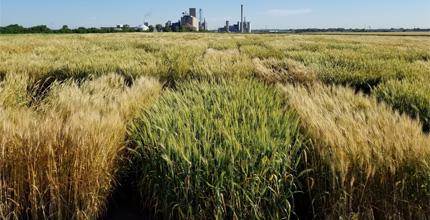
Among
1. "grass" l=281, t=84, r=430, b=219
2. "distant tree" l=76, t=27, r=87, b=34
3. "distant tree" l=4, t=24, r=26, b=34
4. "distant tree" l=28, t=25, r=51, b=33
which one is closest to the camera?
"grass" l=281, t=84, r=430, b=219

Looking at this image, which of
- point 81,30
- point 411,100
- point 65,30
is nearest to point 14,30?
point 65,30

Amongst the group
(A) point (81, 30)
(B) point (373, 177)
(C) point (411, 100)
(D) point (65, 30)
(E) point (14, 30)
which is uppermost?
(A) point (81, 30)

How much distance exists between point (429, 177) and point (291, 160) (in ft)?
1.77

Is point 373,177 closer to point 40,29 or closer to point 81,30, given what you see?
point 81,30

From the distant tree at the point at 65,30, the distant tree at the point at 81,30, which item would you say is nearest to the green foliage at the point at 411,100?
the distant tree at the point at 65,30

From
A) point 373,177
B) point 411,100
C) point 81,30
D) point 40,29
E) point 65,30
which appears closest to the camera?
point 373,177

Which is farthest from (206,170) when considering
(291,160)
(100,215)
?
(100,215)

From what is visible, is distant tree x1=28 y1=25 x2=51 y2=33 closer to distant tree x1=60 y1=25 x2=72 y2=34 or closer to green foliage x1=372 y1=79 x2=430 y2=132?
distant tree x1=60 y1=25 x2=72 y2=34

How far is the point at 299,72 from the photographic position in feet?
12.3

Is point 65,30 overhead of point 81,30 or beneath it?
beneath

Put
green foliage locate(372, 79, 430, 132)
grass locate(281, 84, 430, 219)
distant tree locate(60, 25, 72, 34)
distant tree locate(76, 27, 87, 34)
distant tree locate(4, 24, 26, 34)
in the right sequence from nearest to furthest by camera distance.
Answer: grass locate(281, 84, 430, 219)
green foliage locate(372, 79, 430, 132)
distant tree locate(4, 24, 26, 34)
distant tree locate(60, 25, 72, 34)
distant tree locate(76, 27, 87, 34)

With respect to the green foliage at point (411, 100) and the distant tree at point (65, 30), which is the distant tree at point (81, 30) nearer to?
the distant tree at point (65, 30)

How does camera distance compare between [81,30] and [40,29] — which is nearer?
[40,29]

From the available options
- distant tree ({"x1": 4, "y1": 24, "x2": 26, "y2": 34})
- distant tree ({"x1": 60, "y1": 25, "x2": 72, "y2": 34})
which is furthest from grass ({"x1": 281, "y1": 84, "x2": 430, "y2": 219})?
distant tree ({"x1": 60, "y1": 25, "x2": 72, "y2": 34})
